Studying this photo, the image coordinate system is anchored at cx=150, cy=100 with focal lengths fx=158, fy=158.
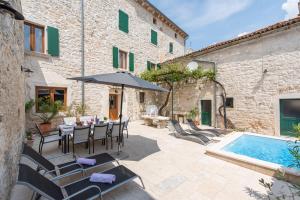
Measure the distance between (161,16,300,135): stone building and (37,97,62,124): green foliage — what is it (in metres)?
8.35

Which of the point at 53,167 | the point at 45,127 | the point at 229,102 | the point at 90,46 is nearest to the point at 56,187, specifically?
the point at 53,167

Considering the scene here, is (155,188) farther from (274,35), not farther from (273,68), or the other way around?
(274,35)

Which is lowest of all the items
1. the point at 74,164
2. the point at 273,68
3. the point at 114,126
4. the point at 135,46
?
the point at 74,164

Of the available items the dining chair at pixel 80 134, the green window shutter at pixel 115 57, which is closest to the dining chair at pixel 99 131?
the dining chair at pixel 80 134

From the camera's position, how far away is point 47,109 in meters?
7.38

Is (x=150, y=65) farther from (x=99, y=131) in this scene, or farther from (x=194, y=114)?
(x=99, y=131)

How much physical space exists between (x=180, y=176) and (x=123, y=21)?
443 inches

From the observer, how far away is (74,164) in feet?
10.9

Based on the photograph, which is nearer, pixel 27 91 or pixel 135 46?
pixel 27 91

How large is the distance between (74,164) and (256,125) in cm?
913

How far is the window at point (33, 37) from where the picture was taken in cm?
730

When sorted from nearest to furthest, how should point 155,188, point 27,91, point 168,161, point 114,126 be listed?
point 155,188 < point 168,161 < point 114,126 < point 27,91

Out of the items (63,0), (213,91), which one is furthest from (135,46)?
(213,91)

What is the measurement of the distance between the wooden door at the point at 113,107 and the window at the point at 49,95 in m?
3.06
